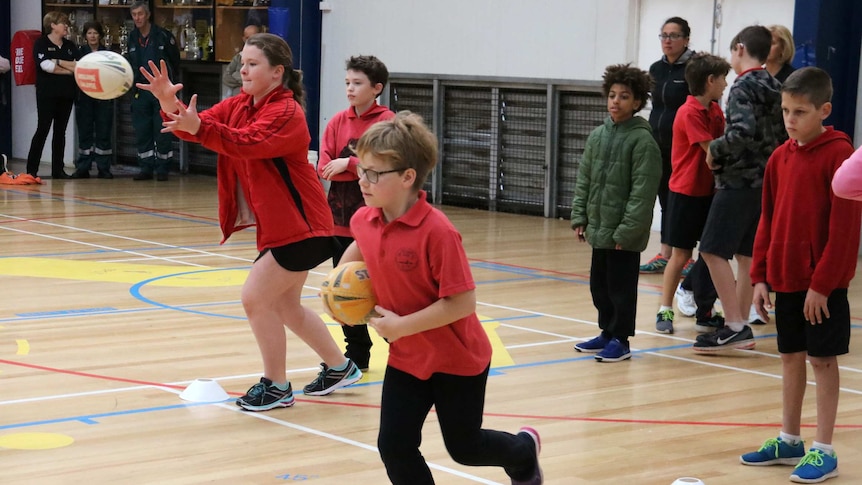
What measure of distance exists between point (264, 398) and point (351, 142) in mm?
1360

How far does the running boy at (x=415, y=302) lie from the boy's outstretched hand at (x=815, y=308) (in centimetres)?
146

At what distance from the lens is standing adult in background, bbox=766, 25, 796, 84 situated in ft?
27.4

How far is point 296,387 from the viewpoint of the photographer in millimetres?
6203

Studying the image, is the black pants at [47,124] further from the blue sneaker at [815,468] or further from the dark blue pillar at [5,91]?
the blue sneaker at [815,468]

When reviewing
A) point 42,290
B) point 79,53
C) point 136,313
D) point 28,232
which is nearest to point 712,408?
point 136,313

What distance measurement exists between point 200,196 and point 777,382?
1017 cm

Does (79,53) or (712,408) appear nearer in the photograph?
(712,408)

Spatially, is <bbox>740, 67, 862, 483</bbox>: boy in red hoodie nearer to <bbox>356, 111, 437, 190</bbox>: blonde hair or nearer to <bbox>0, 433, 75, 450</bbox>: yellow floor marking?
<bbox>356, 111, 437, 190</bbox>: blonde hair

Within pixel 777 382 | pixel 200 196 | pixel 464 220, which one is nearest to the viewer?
pixel 777 382

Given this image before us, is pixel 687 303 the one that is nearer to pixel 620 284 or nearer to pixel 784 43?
pixel 620 284

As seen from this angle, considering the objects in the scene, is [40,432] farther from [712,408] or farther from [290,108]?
[712,408]

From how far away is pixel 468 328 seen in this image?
3814mm

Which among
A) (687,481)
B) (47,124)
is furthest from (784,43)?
(47,124)

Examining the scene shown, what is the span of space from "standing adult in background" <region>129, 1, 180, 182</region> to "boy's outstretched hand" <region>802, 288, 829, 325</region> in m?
13.0
